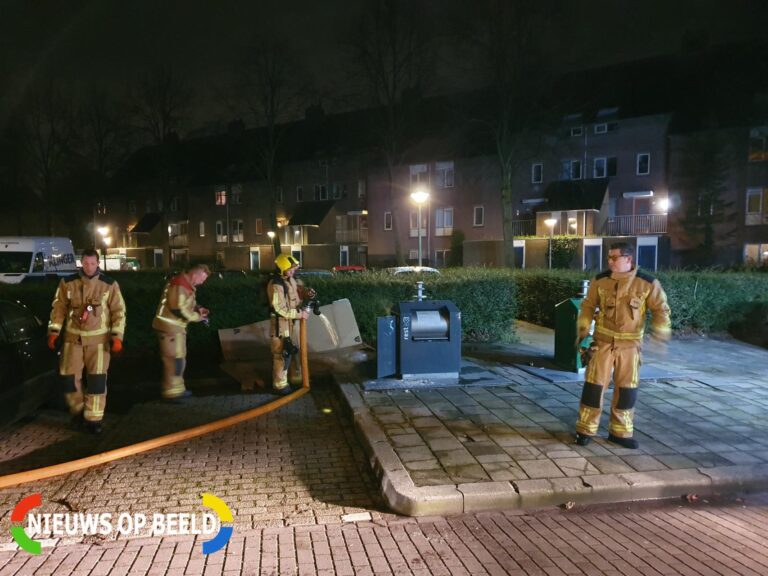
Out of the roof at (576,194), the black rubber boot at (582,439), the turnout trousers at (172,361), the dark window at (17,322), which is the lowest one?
the black rubber boot at (582,439)

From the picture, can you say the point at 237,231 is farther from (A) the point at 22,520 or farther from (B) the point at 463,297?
(A) the point at 22,520

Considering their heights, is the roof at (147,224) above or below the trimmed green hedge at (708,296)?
above

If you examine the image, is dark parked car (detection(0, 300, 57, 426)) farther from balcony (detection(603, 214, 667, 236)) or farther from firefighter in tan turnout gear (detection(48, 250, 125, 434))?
balcony (detection(603, 214, 667, 236))

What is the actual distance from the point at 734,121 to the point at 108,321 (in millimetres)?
34787

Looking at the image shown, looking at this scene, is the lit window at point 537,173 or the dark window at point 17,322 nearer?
the dark window at point 17,322

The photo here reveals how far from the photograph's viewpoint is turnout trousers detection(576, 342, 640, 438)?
5254 mm

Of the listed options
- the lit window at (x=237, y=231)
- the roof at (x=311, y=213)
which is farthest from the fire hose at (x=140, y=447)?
the lit window at (x=237, y=231)

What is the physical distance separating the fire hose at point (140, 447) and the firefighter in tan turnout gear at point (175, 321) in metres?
1.29

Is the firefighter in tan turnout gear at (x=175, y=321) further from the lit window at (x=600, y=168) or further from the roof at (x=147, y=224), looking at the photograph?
the roof at (x=147, y=224)

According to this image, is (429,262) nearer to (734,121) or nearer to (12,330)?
(734,121)

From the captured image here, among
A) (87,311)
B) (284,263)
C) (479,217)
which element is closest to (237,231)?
(479,217)

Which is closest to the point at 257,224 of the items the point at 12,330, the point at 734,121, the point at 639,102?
the point at 639,102

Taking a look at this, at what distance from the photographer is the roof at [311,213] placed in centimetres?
4703

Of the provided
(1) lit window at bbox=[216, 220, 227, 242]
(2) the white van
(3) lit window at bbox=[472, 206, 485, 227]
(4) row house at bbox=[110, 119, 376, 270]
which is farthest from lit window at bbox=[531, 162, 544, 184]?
(1) lit window at bbox=[216, 220, 227, 242]
